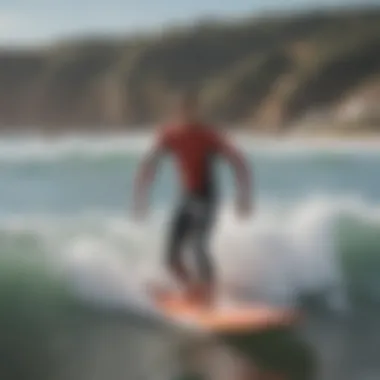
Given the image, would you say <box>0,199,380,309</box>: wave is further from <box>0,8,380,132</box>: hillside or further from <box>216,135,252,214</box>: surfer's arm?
<box>0,8,380,132</box>: hillside

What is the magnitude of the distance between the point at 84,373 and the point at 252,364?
0.67ft

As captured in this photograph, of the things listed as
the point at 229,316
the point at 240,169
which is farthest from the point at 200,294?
the point at 240,169

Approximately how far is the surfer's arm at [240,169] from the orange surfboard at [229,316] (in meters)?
0.12

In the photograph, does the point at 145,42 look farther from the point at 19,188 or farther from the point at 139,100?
the point at 19,188

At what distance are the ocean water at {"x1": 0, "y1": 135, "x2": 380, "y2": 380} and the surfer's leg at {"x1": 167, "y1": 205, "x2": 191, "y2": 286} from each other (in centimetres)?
1

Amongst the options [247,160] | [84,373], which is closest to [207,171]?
[247,160]

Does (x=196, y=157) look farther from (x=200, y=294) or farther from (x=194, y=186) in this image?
(x=200, y=294)

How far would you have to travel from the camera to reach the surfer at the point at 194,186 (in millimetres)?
898

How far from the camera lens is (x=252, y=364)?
90 centimetres

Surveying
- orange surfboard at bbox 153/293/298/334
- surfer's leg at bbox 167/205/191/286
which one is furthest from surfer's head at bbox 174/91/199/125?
orange surfboard at bbox 153/293/298/334

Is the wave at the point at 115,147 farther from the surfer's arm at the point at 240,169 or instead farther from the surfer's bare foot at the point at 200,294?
the surfer's bare foot at the point at 200,294

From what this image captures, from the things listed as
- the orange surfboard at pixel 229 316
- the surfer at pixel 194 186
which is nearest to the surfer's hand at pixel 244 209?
the surfer at pixel 194 186

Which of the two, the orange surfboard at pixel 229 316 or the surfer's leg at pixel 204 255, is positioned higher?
the surfer's leg at pixel 204 255

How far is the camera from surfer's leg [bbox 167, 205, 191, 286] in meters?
0.90
